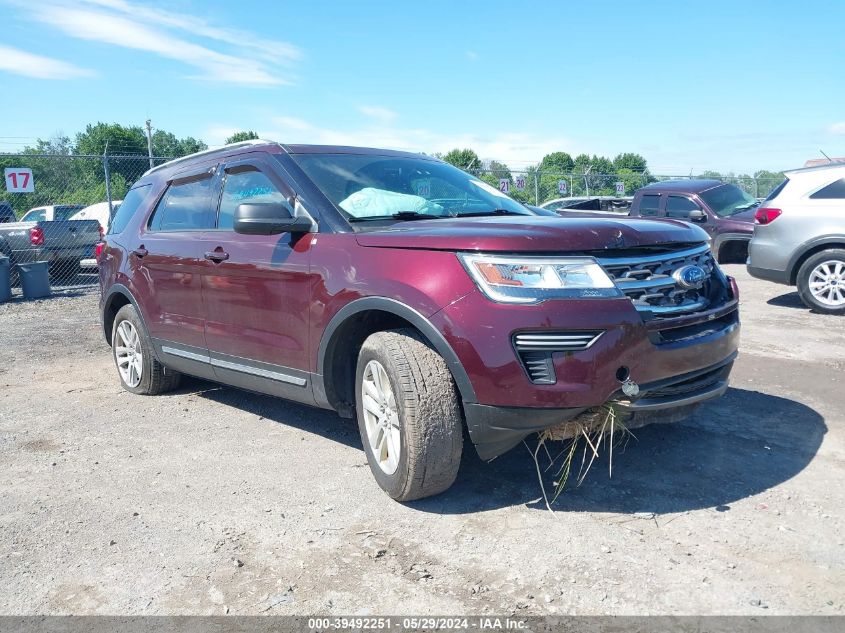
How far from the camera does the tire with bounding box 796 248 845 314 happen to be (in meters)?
8.34

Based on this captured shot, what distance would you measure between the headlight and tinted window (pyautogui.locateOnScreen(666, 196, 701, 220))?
10.7m

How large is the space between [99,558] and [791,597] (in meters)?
2.79

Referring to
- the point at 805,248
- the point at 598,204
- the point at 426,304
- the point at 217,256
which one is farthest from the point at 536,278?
the point at 598,204

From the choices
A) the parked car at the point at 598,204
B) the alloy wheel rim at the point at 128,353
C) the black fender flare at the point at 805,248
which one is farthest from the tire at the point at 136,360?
the parked car at the point at 598,204

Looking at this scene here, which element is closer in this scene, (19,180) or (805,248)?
(805,248)

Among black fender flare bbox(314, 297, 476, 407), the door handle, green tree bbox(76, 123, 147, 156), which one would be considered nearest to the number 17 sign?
the door handle

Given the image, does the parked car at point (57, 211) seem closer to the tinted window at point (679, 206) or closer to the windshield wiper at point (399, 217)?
the tinted window at point (679, 206)

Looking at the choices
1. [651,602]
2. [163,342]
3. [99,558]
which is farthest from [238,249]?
[651,602]

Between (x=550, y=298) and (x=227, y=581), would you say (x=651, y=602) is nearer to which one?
(x=550, y=298)

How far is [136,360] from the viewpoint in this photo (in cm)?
566

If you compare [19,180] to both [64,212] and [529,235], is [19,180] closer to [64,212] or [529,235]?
[64,212]

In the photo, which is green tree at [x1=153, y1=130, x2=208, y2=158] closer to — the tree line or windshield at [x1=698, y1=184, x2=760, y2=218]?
the tree line

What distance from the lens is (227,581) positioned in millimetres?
2822

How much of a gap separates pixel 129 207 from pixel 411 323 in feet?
11.5
